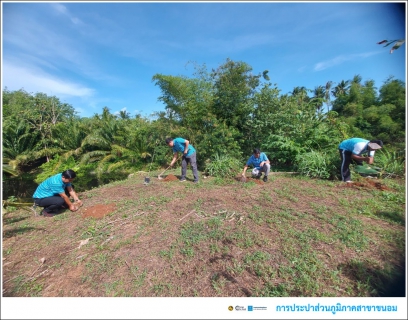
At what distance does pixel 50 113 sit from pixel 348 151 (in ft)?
50.6

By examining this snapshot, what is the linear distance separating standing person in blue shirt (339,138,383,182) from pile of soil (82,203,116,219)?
17.5 ft

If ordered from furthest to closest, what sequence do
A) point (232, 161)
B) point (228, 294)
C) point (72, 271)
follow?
point (232, 161), point (72, 271), point (228, 294)

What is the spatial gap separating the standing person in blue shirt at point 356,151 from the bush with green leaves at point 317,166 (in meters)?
0.38

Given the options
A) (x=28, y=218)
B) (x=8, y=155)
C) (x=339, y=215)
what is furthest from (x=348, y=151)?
(x=8, y=155)

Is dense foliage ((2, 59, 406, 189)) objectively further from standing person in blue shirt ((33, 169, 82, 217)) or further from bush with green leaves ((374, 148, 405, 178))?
standing person in blue shirt ((33, 169, 82, 217))

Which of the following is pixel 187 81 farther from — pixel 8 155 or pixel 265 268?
pixel 8 155

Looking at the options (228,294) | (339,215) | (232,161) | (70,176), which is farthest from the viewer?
(232,161)

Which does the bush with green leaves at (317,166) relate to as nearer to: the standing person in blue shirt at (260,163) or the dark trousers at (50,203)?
the standing person in blue shirt at (260,163)

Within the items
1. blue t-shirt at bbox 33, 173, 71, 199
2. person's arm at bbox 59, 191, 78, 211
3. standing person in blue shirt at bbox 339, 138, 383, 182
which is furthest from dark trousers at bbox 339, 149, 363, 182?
blue t-shirt at bbox 33, 173, 71, 199

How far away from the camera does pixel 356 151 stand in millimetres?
4289

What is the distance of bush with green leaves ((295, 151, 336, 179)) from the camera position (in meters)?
5.00

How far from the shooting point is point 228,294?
173 cm

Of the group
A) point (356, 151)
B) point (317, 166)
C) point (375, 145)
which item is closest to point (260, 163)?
point (317, 166)

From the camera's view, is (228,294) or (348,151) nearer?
(228,294)
